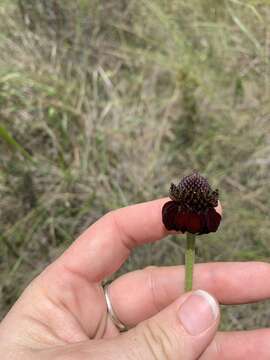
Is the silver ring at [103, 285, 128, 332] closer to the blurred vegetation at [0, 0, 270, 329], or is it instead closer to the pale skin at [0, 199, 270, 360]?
the pale skin at [0, 199, 270, 360]

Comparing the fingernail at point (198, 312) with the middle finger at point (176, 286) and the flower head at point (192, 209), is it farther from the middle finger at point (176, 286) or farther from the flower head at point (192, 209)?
the middle finger at point (176, 286)

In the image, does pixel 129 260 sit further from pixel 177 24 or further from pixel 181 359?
pixel 177 24

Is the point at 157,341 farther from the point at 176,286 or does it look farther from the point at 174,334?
the point at 176,286

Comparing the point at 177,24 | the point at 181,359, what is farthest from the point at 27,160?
the point at 181,359

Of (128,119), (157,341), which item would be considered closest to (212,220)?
(157,341)

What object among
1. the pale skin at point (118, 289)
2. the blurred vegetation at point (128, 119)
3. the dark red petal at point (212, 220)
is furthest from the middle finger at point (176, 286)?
the dark red petal at point (212, 220)

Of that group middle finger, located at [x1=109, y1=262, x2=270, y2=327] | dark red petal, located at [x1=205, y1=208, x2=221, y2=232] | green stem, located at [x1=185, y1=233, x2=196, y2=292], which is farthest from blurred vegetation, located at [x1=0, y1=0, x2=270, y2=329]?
dark red petal, located at [x1=205, y1=208, x2=221, y2=232]
